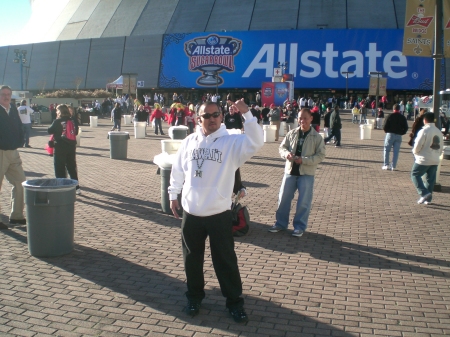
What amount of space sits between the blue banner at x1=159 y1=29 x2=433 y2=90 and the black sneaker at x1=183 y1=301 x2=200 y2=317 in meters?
46.2

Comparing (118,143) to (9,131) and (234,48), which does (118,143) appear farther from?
(234,48)

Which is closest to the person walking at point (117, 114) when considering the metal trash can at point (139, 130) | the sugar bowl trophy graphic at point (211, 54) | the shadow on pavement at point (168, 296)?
the metal trash can at point (139, 130)

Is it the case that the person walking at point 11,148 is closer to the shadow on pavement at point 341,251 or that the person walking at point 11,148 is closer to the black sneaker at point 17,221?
the black sneaker at point 17,221

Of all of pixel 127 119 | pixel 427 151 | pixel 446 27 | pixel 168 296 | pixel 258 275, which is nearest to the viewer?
pixel 168 296

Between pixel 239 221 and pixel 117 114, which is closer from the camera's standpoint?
pixel 239 221

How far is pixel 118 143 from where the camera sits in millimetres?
15531

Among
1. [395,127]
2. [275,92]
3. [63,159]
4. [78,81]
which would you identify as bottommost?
[63,159]

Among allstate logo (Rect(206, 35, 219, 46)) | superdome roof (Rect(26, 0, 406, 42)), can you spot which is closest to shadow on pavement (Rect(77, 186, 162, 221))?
allstate logo (Rect(206, 35, 219, 46))

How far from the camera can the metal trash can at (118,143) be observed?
50.8 ft

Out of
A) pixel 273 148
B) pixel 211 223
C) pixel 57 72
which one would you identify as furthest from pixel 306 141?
pixel 57 72

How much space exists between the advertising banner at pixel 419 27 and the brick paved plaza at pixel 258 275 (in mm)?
3817

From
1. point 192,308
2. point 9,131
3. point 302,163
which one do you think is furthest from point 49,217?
point 302,163

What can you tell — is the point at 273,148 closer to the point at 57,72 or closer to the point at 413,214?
the point at 413,214

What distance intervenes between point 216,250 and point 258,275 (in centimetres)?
135
